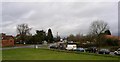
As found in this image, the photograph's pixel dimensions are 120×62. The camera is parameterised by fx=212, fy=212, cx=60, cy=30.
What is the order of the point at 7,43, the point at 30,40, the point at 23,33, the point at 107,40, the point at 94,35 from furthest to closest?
the point at 23,33, the point at 30,40, the point at 94,35, the point at 107,40, the point at 7,43

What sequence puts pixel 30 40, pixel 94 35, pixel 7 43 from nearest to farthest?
pixel 7 43, pixel 94 35, pixel 30 40

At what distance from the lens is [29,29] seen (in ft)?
302

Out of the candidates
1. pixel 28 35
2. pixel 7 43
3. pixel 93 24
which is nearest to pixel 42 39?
pixel 28 35

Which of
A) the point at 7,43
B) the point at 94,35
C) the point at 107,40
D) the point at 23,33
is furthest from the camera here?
the point at 23,33

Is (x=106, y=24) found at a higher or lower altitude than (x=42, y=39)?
higher

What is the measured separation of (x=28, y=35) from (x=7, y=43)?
28914 mm

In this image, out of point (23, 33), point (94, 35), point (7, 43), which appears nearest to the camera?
point (7, 43)

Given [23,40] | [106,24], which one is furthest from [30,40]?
[106,24]

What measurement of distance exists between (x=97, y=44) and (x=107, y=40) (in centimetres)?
414

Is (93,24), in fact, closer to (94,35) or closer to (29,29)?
(94,35)

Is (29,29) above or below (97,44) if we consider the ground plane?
above

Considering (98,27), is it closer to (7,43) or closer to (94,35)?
(94,35)

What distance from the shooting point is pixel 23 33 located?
9044 centimetres

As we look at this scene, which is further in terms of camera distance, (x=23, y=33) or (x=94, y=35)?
(x=23, y=33)
